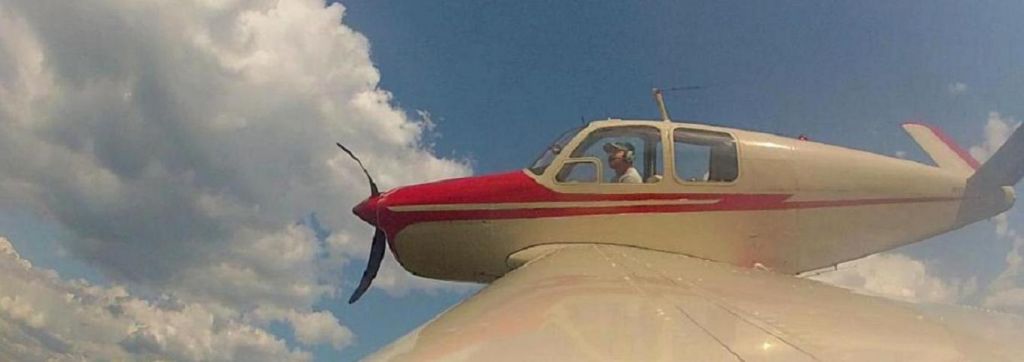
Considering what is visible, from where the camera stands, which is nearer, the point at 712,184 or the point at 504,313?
the point at 504,313

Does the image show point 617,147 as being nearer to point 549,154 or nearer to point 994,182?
point 549,154

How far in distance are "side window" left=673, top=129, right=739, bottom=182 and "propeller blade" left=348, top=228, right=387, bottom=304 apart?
3.79m

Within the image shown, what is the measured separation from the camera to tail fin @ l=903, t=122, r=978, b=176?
35.7 feet

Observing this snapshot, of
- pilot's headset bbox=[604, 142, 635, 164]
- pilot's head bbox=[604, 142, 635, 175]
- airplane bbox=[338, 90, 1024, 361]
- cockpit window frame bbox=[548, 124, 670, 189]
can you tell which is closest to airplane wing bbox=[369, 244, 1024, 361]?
airplane bbox=[338, 90, 1024, 361]

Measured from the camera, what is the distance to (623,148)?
8.73 metres

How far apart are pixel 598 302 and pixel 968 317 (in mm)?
2165

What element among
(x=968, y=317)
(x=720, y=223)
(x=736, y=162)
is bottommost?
(x=968, y=317)

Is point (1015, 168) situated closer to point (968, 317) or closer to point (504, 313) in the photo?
point (968, 317)

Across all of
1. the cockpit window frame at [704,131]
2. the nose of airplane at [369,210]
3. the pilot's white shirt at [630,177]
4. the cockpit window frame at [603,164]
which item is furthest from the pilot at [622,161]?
the nose of airplane at [369,210]

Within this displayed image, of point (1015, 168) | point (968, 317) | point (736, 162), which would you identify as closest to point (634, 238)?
point (736, 162)

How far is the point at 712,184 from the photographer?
8.27 metres

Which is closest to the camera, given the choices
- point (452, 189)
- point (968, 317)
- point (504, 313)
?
point (504, 313)

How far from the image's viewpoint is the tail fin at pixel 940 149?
10883 millimetres

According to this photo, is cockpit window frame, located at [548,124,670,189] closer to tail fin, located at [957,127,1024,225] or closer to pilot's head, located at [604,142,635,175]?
pilot's head, located at [604,142,635,175]
